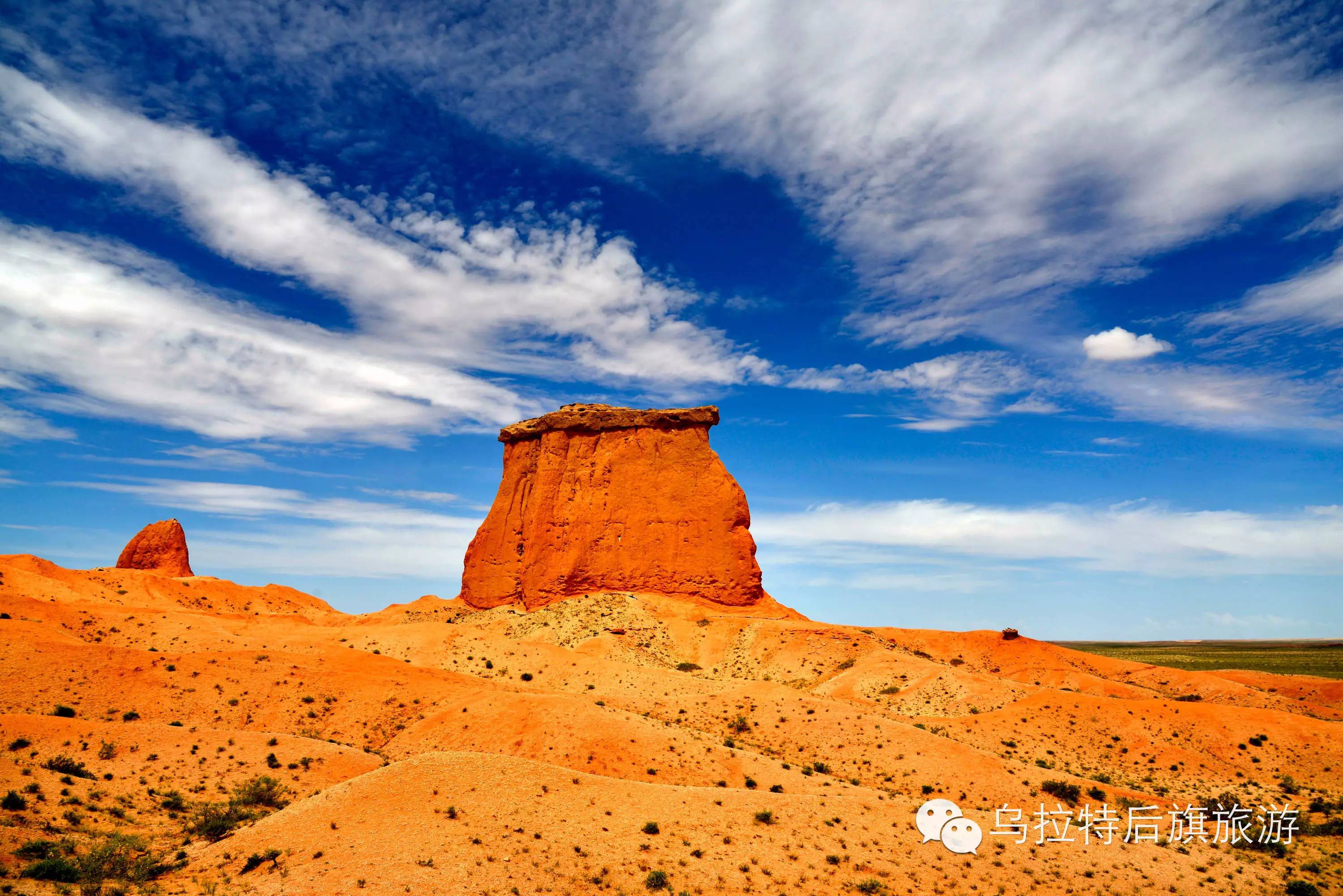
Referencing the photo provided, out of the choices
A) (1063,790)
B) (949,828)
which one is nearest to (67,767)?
(949,828)

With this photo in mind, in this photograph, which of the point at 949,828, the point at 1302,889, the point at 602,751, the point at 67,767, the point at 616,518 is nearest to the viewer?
the point at 1302,889

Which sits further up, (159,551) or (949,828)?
(159,551)

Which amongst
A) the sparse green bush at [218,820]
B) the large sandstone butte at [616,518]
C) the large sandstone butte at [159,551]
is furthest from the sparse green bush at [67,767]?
the large sandstone butte at [159,551]

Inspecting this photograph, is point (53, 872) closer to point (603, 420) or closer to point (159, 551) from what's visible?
point (603, 420)

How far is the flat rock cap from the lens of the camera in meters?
56.8

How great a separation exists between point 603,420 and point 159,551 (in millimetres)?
46818

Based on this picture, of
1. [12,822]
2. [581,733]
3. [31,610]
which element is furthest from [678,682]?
[31,610]

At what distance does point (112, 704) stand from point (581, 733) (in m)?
17.3

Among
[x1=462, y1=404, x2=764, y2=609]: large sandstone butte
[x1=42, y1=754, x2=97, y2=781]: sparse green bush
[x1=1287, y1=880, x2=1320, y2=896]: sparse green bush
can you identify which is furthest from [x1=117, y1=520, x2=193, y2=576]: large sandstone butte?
[x1=1287, y1=880, x2=1320, y2=896]: sparse green bush

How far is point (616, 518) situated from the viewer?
181ft

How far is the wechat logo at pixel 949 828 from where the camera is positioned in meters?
19.3

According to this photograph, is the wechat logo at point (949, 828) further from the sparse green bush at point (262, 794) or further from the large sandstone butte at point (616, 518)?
the large sandstone butte at point (616, 518)

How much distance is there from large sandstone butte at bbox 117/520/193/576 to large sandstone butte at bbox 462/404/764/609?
31543 mm

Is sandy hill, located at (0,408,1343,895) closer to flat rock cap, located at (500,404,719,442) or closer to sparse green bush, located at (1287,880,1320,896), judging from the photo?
sparse green bush, located at (1287,880,1320,896)
